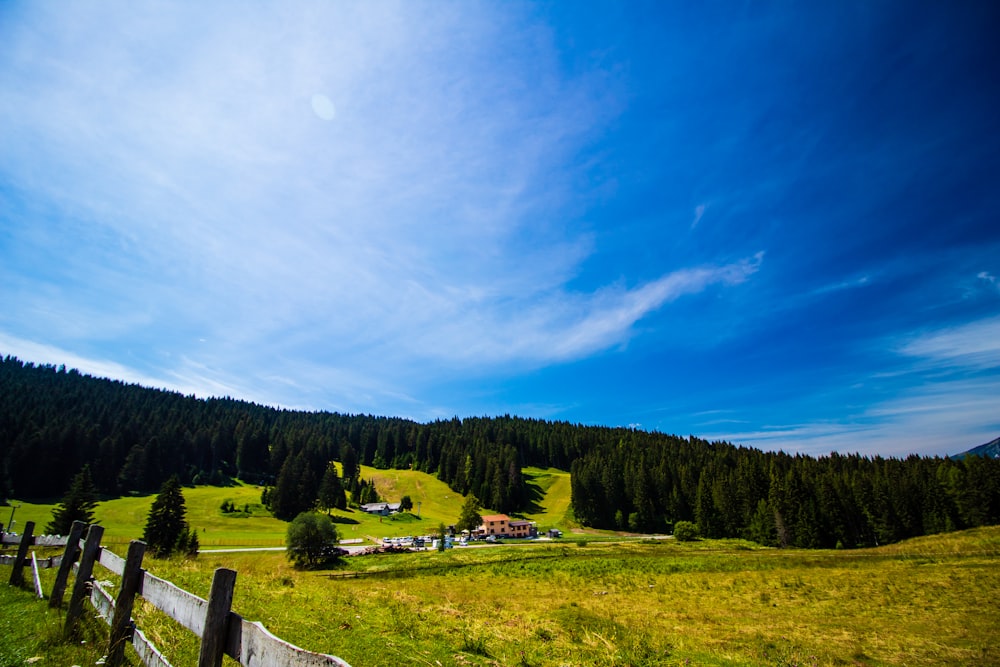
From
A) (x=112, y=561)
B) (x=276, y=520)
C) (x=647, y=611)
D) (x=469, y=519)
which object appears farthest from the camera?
(x=469, y=519)

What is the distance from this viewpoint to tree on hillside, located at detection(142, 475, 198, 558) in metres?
52.1

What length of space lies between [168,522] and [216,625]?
68.7 metres

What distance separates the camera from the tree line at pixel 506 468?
8731 cm

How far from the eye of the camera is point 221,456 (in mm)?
151375

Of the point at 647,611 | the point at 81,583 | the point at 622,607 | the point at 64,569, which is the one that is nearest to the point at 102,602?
the point at 81,583

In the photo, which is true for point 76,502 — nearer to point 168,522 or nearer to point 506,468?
point 168,522

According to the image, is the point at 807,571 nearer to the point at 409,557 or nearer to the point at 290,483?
the point at 409,557

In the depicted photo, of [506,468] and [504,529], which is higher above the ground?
[506,468]

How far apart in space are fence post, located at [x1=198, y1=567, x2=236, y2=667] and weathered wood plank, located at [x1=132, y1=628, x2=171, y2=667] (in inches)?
61.0

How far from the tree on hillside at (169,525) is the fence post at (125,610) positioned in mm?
59025

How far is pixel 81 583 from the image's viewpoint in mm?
7336

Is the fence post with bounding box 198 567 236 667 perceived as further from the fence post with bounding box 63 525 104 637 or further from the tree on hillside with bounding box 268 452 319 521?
the tree on hillside with bounding box 268 452 319 521

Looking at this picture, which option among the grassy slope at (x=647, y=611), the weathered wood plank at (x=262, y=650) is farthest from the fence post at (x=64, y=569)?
the weathered wood plank at (x=262, y=650)

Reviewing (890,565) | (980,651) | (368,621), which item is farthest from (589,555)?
(368,621)
